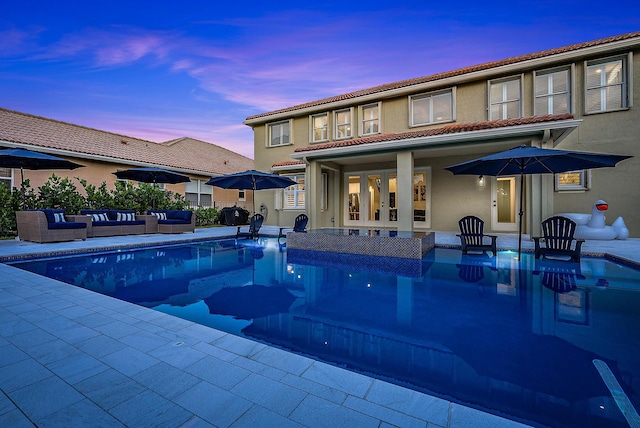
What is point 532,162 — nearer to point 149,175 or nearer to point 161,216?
point 161,216

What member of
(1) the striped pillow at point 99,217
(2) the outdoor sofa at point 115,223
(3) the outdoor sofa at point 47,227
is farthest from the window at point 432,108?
(3) the outdoor sofa at point 47,227

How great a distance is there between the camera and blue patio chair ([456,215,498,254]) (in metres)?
7.30

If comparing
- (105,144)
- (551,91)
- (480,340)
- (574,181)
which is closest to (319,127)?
(551,91)

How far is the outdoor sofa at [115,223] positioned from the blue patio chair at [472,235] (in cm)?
1087

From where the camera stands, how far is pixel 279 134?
15.6 m

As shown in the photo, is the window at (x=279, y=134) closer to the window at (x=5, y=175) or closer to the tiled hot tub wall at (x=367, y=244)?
the tiled hot tub wall at (x=367, y=244)

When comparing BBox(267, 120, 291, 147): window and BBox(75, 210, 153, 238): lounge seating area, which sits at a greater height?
BBox(267, 120, 291, 147): window

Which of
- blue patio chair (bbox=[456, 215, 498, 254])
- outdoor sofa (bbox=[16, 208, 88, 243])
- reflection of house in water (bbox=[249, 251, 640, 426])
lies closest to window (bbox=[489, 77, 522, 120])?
blue patio chair (bbox=[456, 215, 498, 254])

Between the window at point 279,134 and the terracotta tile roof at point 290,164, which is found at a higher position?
the window at point 279,134

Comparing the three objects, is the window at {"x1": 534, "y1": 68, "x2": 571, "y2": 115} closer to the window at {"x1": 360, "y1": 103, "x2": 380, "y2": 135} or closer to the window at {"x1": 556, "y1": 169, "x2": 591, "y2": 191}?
the window at {"x1": 556, "y1": 169, "x2": 591, "y2": 191}

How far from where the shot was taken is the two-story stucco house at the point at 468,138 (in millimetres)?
9086

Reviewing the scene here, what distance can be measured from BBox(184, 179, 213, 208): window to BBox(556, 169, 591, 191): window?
55.9 ft

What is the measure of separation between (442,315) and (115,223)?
11190 millimetres

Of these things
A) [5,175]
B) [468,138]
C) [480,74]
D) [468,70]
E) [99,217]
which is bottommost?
[99,217]
